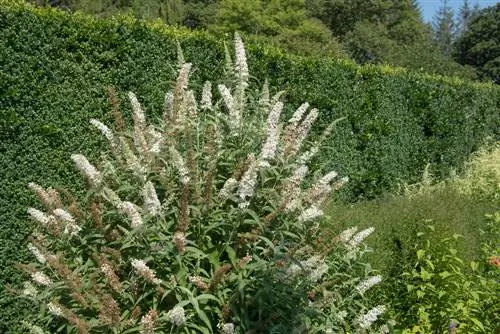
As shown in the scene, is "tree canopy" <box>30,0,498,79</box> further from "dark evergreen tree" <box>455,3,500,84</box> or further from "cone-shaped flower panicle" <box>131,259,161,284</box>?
"cone-shaped flower panicle" <box>131,259,161,284</box>

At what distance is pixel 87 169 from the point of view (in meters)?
3.20

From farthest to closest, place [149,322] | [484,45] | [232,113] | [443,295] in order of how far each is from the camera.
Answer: [484,45] < [443,295] < [232,113] < [149,322]

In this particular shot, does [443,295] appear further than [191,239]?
Yes

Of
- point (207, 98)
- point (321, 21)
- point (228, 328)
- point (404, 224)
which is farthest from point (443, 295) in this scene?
point (321, 21)

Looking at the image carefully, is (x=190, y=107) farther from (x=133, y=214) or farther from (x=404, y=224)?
(x=404, y=224)

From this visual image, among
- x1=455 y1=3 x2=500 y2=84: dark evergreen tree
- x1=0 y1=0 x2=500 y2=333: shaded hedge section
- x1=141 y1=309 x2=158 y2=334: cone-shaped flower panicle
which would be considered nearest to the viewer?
x1=141 y1=309 x2=158 y2=334: cone-shaped flower panicle

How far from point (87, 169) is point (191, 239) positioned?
0.62m

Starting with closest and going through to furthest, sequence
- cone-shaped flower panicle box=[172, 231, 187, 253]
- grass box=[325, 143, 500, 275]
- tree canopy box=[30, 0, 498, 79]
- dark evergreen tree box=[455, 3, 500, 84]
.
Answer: cone-shaped flower panicle box=[172, 231, 187, 253] < grass box=[325, 143, 500, 275] < tree canopy box=[30, 0, 498, 79] < dark evergreen tree box=[455, 3, 500, 84]

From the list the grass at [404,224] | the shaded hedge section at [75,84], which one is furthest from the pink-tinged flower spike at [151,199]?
the grass at [404,224]

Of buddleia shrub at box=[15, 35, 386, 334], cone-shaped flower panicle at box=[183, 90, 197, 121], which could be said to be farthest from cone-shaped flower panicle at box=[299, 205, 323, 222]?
cone-shaped flower panicle at box=[183, 90, 197, 121]

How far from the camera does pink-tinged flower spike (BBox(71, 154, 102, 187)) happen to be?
10.4 ft

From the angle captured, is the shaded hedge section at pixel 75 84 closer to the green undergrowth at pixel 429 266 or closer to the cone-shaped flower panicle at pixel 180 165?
the green undergrowth at pixel 429 266

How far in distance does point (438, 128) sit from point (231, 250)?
34.0ft

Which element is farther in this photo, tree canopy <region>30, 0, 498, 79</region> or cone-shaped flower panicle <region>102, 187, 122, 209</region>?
tree canopy <region>30, 0, 498, 79</region>
